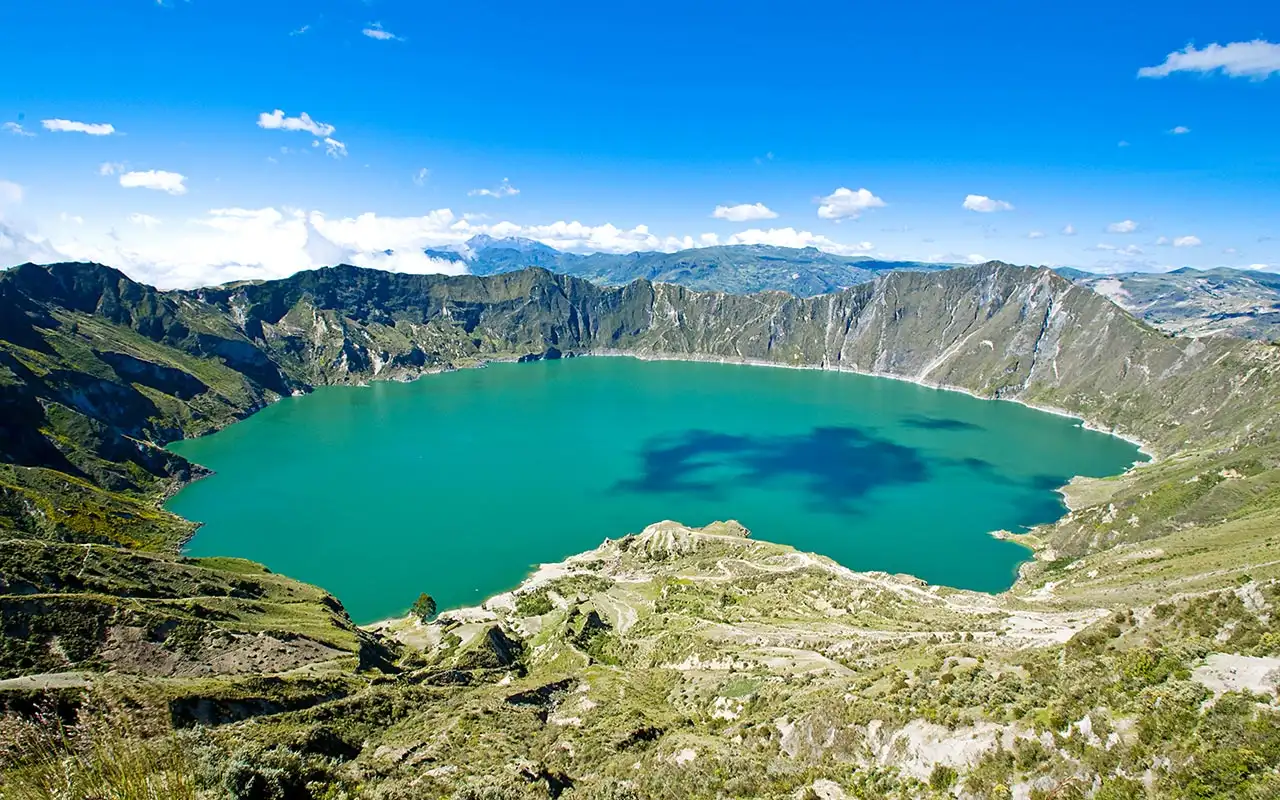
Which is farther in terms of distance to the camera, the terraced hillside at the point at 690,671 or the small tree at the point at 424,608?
the small tree at the point at 424,608

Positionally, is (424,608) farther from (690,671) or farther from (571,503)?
(690,671)

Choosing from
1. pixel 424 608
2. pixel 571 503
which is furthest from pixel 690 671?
pixel 571 503

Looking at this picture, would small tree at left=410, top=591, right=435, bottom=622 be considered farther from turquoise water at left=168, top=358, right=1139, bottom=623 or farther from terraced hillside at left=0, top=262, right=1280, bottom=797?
terraced hillside at left=0, top=262, right=1280, bottom=797

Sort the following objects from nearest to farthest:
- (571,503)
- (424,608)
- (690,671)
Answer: (690,671) → (424,608) → (571,503)

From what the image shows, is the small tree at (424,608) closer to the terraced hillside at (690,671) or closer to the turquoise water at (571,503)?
the turquoise water at (571,503)

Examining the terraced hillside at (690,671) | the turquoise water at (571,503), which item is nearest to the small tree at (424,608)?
the turquoise water at (571,503)

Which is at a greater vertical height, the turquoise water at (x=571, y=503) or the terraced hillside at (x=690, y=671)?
the terraced hillside at (x=690, y=671)

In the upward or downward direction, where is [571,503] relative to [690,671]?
downward

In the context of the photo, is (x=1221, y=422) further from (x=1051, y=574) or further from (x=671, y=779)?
(x=671, y=779)

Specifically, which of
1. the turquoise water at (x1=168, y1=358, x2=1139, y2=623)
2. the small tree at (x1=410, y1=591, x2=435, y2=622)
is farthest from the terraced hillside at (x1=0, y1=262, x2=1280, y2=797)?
the turquoise water at (x1=168, y1=358, x2=1139, y2=623)
